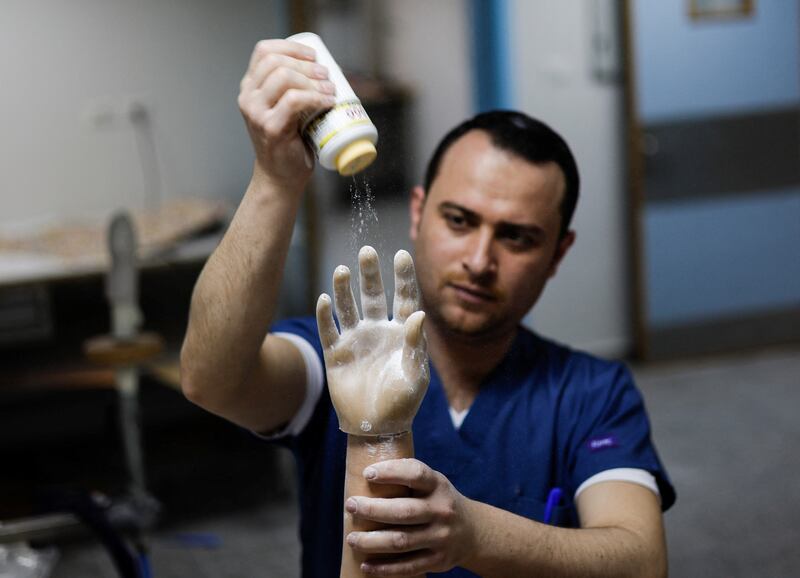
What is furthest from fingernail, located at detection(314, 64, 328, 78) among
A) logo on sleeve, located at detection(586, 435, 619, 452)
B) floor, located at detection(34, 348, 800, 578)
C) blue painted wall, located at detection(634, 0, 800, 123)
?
blue painted wall, located at detection(634, 0, 800, 123)

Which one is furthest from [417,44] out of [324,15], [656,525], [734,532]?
[656,525]

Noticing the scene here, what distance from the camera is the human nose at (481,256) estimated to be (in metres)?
1.02

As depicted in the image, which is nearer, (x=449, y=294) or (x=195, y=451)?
(x=449, y=294)

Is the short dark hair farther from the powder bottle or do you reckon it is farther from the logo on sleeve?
the powder bottle

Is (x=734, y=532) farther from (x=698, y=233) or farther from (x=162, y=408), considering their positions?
(x=162, y=408)

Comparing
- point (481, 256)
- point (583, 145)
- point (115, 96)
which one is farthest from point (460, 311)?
point (115, 96)

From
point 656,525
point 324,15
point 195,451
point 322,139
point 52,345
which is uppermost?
point 324,15

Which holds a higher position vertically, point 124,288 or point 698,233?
point 124,288

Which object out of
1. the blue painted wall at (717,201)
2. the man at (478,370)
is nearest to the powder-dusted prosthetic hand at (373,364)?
the man at (478,370)

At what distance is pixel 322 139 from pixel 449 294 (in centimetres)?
32

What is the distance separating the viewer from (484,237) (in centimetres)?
103

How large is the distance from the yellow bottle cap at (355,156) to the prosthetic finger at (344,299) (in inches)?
3.3

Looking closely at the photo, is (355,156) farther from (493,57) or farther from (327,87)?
(493,57)

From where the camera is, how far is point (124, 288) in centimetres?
236
